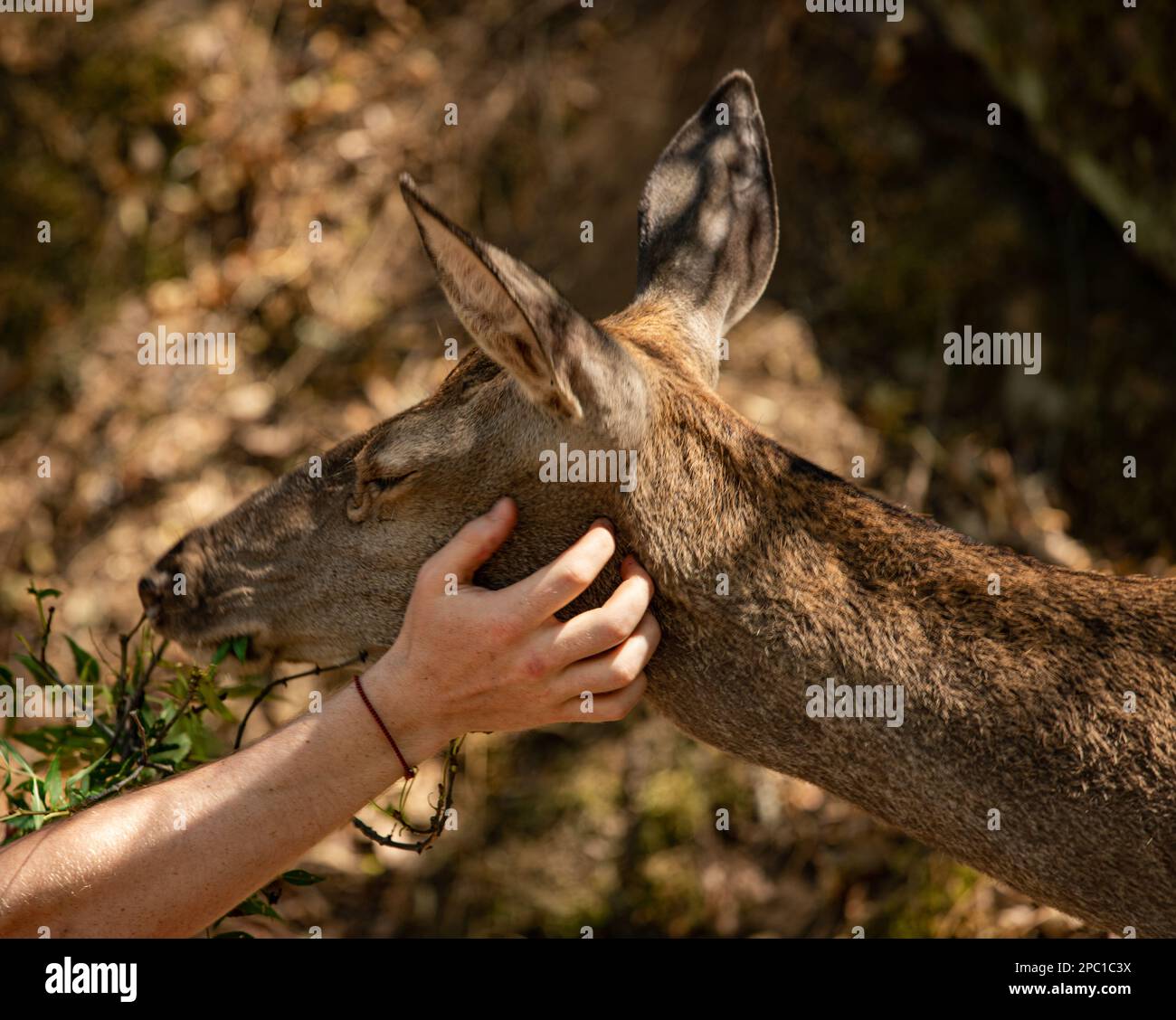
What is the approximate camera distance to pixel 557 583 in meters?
2.79

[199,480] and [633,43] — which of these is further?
[633,43]

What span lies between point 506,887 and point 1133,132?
13.9 feet

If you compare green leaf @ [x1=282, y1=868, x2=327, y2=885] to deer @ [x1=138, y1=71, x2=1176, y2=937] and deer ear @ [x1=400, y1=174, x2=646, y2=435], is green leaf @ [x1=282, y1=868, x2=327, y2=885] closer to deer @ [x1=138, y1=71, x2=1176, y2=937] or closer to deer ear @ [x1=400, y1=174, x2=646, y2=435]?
deer @ [x1=138, y1=71, x2=1176, y2=937]

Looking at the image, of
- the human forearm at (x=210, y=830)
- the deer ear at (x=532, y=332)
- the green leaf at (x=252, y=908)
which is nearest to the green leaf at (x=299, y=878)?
the green leaf at (x=252, y=908)

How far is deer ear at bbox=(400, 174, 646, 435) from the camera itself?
2.60 meters

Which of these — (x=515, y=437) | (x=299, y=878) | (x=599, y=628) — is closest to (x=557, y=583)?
(x=599, y=628)

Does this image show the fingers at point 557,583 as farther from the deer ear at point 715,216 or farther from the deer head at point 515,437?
the deer ear at point 715,216

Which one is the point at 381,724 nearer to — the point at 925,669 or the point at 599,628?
the point at 599,628

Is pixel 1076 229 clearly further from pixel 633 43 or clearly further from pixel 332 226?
pixel 332 226

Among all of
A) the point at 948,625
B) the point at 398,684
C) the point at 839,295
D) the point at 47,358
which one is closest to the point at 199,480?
the point at 47,358

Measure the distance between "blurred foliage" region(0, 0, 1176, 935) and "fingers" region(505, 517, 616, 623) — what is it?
2.41 metres

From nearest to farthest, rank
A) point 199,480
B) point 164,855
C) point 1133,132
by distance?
point 164,855 → point 1133,132 → point 199,480

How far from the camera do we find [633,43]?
703 centimetres
